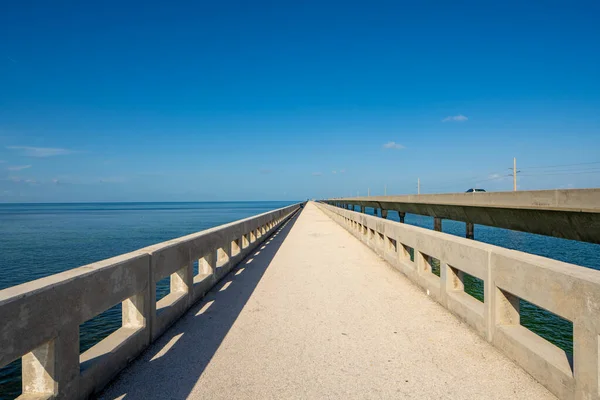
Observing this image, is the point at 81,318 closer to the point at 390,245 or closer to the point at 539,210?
the point at 390,245

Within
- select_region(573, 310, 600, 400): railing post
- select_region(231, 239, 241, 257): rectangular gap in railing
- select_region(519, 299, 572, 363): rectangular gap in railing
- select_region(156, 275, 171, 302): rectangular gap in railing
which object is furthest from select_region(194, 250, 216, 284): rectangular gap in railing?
select_region(573, 310, 600, 400): railing post

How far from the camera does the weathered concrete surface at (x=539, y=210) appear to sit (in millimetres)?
13969

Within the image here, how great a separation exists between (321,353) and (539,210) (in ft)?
51.0

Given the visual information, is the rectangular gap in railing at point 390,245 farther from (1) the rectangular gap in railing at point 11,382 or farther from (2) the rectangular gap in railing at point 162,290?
(1) the rectangular gap in railing at point 11,382

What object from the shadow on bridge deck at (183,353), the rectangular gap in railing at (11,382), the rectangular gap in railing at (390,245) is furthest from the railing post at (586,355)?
the rectangular gap in railing at (390,245)

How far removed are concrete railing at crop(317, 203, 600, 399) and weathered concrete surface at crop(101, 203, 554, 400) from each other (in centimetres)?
18

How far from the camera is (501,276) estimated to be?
4641 mm

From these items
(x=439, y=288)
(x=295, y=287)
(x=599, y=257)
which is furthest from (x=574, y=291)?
(x=599, y=257)

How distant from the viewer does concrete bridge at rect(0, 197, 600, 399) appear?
3.18 metres

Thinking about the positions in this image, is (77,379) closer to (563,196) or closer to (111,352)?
(111,352)

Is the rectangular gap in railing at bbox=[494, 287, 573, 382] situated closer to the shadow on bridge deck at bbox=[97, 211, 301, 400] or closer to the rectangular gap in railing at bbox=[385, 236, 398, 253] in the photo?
the shadow on bridge deck at bbox=[97, 211, 301, 400]

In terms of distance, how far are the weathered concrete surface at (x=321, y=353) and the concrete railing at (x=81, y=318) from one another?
245mm

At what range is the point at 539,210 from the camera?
1680 cm

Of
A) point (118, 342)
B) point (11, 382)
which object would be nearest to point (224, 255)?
point (11, 382)
